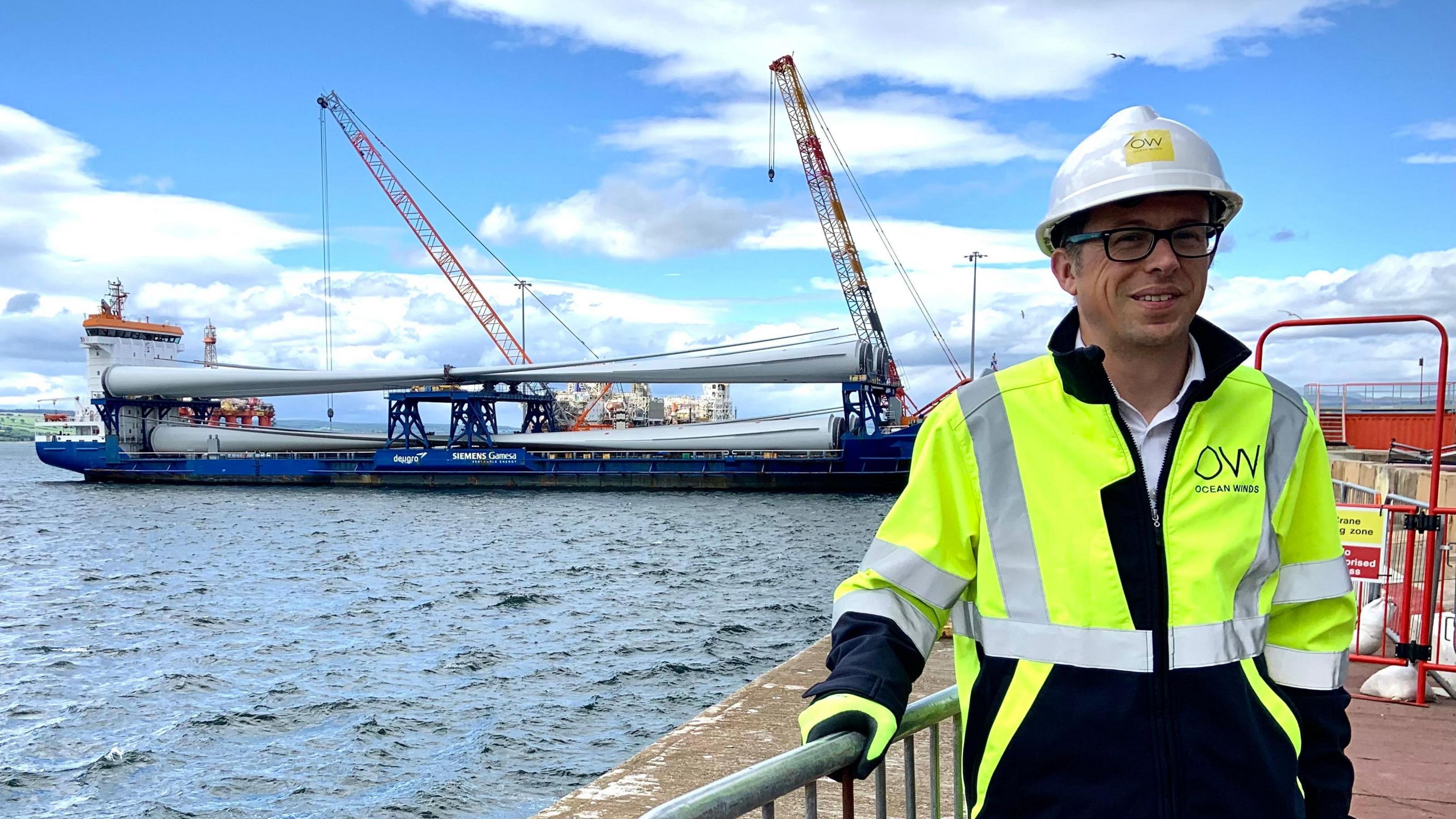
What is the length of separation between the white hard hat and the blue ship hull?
3999 cm

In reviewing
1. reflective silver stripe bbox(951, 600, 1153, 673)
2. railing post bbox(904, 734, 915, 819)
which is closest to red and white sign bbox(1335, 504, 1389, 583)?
railing post bbox(904, 734, 915, 819)

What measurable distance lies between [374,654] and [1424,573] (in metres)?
13.5

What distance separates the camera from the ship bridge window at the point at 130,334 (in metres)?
56.5

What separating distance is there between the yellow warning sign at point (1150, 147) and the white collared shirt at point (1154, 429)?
1.14ft

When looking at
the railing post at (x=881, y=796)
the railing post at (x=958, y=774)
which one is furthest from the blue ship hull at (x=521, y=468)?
the railing post at (x=881, y=796)

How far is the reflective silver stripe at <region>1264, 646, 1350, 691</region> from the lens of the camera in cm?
179

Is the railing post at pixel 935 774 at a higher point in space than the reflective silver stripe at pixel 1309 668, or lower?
lower

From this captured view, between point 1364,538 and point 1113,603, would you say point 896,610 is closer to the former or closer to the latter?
point 1113,603

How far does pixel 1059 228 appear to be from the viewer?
198cm

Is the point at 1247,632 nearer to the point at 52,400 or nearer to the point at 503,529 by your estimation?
the point at 503,529

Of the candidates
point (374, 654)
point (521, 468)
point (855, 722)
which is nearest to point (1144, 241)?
point (855, 722)

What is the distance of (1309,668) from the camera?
5.93 feet

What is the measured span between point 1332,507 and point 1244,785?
557 millimetres

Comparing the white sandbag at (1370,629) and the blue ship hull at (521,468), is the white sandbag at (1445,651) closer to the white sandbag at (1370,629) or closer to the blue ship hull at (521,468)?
the white sandbag at (1370,629)
